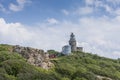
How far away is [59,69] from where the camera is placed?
138625mm

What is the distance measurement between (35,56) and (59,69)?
31.5 ft

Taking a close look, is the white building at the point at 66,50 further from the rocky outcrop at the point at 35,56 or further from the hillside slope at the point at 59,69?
the rocky outcrop at the point at 35,56

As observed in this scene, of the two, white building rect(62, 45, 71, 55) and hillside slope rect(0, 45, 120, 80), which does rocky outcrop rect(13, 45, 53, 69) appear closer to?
hillside slope rect(0, 45, 120, 80)

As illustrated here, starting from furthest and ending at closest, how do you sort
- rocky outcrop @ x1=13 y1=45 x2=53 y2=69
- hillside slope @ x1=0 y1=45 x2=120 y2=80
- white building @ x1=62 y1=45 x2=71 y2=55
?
white building @ x1=62 y1=45 x2=71 y2=55 → rocky outcrop @ x1=13 y1=45 x2=53 y2=69 → hillside slope @ x1=0 y1=45 x2=120 y2=80

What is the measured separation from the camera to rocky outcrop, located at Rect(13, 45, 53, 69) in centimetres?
13400

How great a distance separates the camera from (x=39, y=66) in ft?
438

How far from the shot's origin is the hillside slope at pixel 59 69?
11574cm

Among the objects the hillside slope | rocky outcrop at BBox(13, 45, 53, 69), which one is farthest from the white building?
rocky outcrop at BBox(13, 45, 53, 69)

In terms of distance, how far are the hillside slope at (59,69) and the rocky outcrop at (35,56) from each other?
5.24ft

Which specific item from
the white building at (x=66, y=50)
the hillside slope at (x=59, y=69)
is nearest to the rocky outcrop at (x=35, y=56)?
the hillside slope at (x=59, y=69)

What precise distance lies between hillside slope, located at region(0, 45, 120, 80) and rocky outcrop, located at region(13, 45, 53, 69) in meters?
1.60

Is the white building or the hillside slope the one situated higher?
the white building

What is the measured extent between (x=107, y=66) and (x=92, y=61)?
6.22 metres

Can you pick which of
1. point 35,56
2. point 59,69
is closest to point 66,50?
point 59,69
